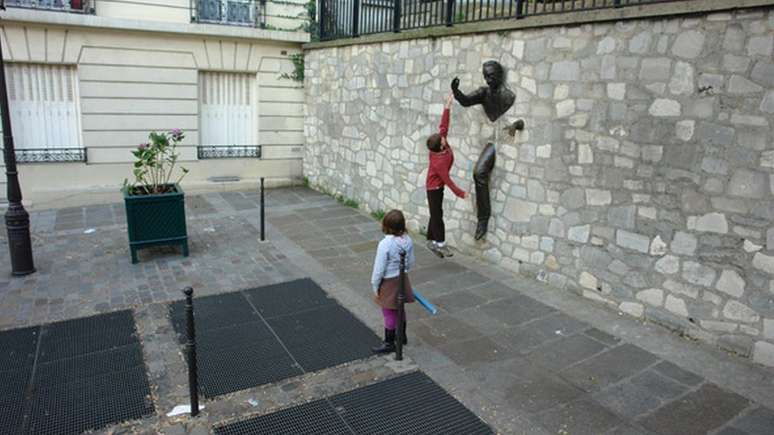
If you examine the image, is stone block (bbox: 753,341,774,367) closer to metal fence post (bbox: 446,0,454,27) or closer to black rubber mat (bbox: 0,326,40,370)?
metal fence post (bbox: 446,0,454,27)

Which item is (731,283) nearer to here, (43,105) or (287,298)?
(287,298)

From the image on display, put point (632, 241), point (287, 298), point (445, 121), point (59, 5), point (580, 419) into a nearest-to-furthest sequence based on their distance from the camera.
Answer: point (580, 419) < point (632, 241) < point (287, 298) < point (445, 121) < point (59, 5)

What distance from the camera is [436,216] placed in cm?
748

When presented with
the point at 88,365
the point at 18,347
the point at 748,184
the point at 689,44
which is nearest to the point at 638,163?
the point at 748,184

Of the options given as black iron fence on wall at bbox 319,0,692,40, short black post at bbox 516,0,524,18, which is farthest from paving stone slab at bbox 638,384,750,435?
short black post at bbox 516,0,524,18

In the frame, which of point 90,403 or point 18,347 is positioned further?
point 18,347

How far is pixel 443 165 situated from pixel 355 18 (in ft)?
14.9

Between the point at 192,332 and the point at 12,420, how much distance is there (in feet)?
4.86

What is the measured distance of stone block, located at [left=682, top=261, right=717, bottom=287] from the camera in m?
4.97

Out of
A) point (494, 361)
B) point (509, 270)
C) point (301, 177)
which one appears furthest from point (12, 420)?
point (301, 177)

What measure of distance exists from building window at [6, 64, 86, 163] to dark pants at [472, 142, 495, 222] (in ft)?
25.4

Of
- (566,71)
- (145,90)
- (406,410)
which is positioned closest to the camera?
(406,410)

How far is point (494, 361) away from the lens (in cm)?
488

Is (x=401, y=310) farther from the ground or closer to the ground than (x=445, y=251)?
farther from the ground
